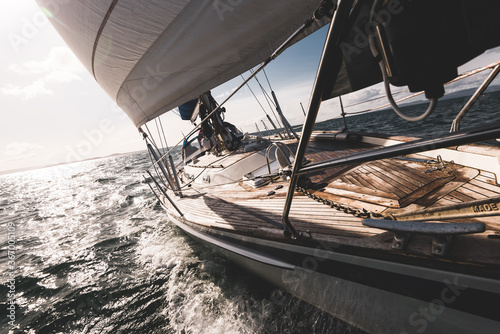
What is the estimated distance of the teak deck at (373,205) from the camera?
158 cm

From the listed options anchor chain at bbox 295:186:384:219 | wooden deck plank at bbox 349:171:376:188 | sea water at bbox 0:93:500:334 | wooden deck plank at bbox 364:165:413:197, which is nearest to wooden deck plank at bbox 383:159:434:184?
wooden deck plank at bbox 364:165:413:197

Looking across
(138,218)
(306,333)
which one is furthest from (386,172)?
(138,218)

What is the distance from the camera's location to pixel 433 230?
1.36m

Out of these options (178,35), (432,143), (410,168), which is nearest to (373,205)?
(410,168)

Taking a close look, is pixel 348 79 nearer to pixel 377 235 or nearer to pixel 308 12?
pixel 308 12

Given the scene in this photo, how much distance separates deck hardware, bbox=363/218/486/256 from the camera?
4.11 feet

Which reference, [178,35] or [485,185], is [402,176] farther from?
→ [178,35]

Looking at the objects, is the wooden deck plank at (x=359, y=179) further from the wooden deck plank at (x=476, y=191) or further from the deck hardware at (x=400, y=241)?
the deck hardware at (x=400, y=241)

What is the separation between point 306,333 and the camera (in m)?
3.00

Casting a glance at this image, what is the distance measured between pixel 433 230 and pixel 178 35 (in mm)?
2632

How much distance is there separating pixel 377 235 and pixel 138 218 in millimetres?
9792

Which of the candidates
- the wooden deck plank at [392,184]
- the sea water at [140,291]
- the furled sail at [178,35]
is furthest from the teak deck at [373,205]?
the furled sail at [178,35]

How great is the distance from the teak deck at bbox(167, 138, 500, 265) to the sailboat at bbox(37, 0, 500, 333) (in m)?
0.02

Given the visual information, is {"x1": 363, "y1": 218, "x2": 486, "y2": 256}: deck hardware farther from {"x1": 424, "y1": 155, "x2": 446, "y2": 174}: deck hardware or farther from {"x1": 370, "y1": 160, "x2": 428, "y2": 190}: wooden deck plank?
{"x1": 424, "y1": 155, "x2": 446, "y2": 174}: deck hardware
